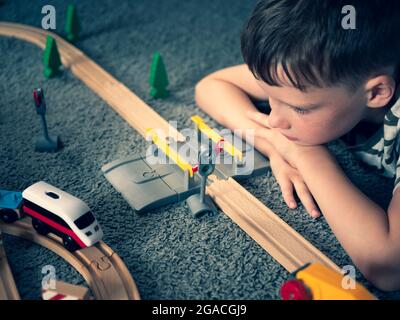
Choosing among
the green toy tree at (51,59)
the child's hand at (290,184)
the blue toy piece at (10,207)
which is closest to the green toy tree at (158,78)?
the green toy tree at (51,59)

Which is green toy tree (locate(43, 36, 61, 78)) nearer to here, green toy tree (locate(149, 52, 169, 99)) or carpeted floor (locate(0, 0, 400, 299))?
carpeted floor (locate(0, 0, 400, 299))

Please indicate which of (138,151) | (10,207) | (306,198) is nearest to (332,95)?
(306,198)

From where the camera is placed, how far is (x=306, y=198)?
81 centimetres

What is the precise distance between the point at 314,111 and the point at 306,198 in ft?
0.49

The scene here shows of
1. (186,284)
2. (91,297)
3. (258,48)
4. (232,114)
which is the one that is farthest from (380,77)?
(91,297)

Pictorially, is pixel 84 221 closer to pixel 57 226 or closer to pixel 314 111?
pixel 57 226

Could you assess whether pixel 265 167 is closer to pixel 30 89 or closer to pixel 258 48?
pixel 258 48

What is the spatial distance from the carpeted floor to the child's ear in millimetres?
166

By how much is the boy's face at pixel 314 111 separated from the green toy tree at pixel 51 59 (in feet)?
1.98

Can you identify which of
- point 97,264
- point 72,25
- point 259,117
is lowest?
point 97,264

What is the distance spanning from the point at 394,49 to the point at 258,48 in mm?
213

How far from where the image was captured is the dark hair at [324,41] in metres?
0.72

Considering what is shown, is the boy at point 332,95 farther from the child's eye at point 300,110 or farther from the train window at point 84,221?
the train window at point 84,221

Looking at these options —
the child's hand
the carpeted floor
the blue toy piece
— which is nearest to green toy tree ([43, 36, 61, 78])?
the carpeted floor
